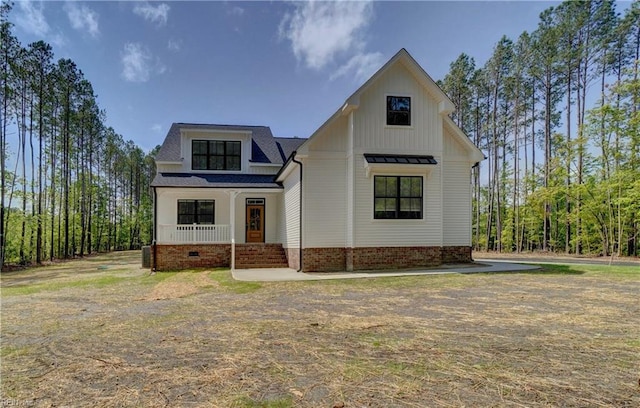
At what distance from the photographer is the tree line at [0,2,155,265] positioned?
19641mm

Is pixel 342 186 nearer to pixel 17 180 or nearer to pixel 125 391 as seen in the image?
pixel 125 391

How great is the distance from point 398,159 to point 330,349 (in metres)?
9.61

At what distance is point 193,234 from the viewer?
50.3 ft

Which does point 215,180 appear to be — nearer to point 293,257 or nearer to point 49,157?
point 293,257

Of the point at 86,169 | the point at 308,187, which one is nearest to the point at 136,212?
the point at 86,169

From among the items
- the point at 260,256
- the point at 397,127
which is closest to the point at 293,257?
the point at 260,256

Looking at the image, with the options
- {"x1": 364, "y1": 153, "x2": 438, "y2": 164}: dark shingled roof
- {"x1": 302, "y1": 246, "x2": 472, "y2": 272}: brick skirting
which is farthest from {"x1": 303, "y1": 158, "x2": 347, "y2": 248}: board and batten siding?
{"x1": 364, "y1": 153, "x2": 438, "y2": 164}: dark shingled roof

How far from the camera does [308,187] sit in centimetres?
1287

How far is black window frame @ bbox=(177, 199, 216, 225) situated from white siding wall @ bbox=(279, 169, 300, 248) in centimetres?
347

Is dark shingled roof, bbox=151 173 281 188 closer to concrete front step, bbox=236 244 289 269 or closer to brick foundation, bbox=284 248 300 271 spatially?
concrete front step, bbox=236 244 289 269

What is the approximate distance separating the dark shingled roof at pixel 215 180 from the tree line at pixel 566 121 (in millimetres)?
16771

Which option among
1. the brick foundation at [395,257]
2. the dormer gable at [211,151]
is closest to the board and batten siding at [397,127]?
the brick foundation at [395,257]

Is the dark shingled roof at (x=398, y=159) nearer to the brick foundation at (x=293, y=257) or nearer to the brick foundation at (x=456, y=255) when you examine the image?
the brick foundation at (x=456, y=255)

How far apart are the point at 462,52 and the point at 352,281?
78.3 ft
